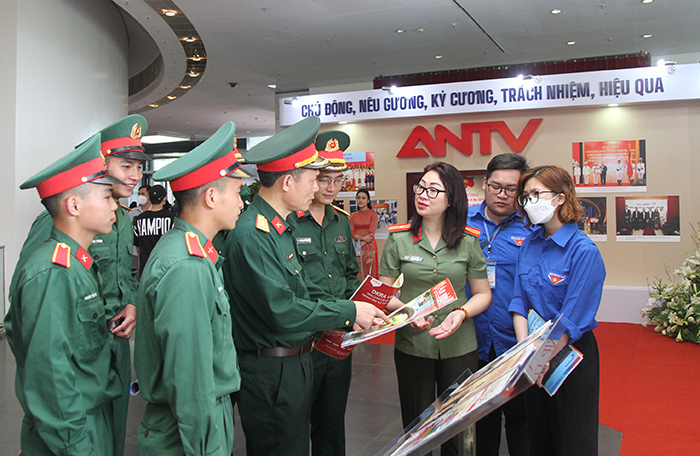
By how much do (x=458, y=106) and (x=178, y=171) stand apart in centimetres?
645

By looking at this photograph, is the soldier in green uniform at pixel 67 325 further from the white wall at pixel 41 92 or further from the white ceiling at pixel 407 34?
the white ceiling at pixel 407 34

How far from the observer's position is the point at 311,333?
2.18 m

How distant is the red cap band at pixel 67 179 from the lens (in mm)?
1842

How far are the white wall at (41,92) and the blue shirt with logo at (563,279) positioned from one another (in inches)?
213

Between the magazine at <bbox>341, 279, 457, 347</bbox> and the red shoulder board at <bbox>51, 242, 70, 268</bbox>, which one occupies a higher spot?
the red shoulder board at <bbox>51, 242, 70, 268</bbox>

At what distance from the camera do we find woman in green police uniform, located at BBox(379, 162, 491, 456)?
2549 millimetres

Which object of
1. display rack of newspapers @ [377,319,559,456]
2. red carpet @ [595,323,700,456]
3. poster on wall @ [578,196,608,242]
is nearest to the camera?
display rack of newspapers @ [377,319,559,456]

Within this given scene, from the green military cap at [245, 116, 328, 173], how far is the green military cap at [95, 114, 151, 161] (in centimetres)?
108

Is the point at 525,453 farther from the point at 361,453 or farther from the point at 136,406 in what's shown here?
the point at 136,406

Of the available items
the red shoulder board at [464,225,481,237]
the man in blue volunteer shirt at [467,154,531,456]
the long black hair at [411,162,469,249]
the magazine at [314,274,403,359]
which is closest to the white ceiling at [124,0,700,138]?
the man in blue volunteer shirt at [467,154,531,456]

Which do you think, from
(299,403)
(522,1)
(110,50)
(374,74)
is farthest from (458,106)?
(299,403)

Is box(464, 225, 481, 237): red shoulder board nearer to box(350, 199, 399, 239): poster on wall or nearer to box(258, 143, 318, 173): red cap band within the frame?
box(258, 143, 318, 173): red cap band

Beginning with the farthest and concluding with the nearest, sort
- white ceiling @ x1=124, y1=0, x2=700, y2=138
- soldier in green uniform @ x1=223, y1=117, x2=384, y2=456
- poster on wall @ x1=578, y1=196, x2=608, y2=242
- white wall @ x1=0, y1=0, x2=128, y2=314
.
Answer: poster on wall @ x1=578, y1=196, x2=608, y2=242, white ceiling @ x1=124, y1=0, x2=700, y2=138, white wall @ x1=0, y1=0, x2=128, y2=314, soldier in green uniform @ x1=223, y1=117, x2=384, y2=456

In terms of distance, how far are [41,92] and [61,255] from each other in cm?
506
